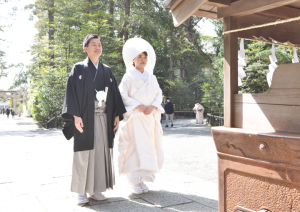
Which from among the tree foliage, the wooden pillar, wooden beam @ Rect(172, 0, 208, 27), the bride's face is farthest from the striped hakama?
the tree foliage

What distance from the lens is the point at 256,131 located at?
188 cm

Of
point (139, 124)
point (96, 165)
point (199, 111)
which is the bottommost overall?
point (96, 165)

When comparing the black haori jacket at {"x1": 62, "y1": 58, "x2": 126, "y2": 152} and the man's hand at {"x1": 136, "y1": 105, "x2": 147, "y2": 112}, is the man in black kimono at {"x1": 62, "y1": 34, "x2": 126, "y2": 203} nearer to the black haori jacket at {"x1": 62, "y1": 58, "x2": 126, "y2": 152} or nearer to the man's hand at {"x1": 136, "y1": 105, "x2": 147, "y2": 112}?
the black haori jacket at {"x1": 62, "y1": 58, "x2": 126, "y2": 152}

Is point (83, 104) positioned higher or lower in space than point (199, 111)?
higher

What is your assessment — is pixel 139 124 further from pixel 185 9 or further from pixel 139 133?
pixel 185 9

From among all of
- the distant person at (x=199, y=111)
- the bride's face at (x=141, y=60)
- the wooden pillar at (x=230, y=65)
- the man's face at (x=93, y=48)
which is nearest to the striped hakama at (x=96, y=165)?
the man's face at (x=93, y=48)

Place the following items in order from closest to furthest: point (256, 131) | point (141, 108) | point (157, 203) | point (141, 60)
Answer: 1. point (256, 131)
2. point (157, 203)
3. point (141, 108)
4. point (141, 60)

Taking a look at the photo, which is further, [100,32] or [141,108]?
[100,32]

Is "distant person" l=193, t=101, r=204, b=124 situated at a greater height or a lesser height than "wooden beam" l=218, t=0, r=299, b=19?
lesser

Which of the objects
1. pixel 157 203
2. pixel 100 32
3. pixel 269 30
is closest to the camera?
pixel 269 30

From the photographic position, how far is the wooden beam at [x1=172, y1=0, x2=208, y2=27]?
2.05 metres

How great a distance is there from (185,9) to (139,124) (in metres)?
1.80

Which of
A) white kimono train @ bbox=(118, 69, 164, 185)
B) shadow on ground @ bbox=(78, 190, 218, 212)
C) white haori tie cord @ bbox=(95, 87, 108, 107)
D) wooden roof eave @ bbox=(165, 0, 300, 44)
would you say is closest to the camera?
wooden roof eave @ bbox=(165, 0, 300, 44)

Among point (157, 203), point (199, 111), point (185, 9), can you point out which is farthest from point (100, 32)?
point (185, 9)
